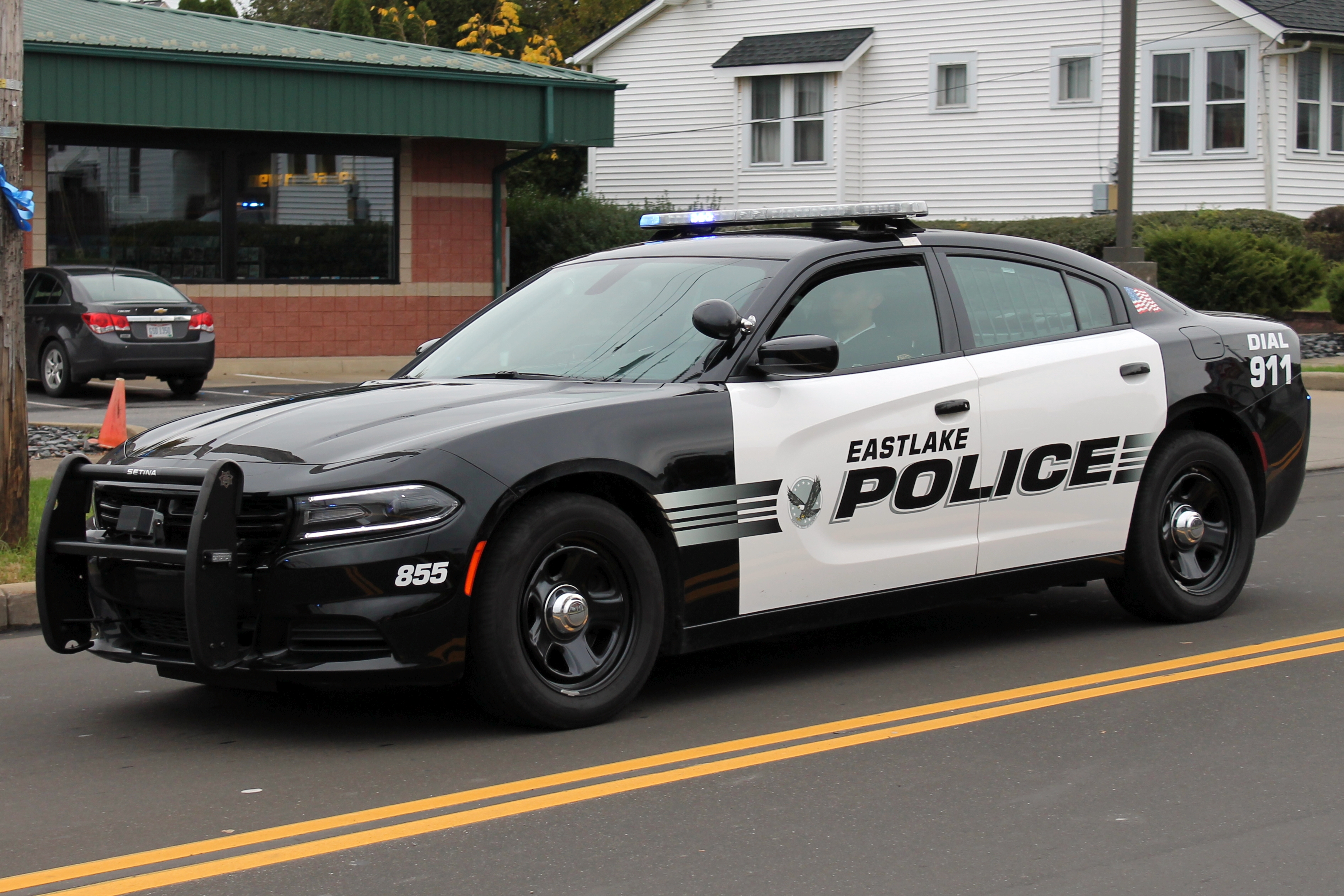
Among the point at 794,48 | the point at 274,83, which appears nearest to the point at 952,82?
the point at 794,48

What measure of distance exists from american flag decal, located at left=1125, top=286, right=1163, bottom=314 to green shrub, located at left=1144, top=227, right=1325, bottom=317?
640 inches

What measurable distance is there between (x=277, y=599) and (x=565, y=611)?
92cm

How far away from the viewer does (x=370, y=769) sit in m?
5.18

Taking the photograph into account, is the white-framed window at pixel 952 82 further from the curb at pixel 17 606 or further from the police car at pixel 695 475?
the curb at pixel 17 606

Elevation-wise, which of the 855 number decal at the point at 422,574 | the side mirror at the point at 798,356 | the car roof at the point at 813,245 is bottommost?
the 855 number decal at the point at 422,574

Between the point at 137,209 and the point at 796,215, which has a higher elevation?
the point at 137,209

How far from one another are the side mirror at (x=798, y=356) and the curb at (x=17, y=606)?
3.81 meters

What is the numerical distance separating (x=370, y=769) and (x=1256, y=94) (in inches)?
1070

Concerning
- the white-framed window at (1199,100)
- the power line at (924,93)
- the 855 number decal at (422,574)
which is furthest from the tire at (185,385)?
the white-framed window at (1199,100)

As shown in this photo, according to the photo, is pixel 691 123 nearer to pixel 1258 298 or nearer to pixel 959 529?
pixel 1258 298

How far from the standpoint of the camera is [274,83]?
23984 millimetres

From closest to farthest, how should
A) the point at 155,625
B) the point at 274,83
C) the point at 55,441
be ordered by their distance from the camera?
1. the point at 155,625
2. the point at 55,441
3. the point at 274,83

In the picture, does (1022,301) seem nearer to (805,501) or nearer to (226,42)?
(805,501)

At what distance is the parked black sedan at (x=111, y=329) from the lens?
19.5 metres
